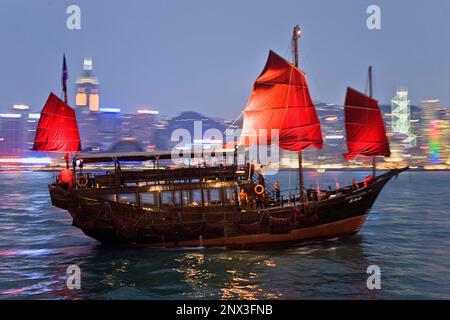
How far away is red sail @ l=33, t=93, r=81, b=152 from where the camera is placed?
24.9 m

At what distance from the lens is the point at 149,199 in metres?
20.7

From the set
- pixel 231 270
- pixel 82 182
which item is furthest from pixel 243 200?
pixel 82 182

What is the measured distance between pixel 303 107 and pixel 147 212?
11511mm

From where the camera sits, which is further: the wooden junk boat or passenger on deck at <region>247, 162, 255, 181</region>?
passenger on deck at <region>247, 162, 255, 181</region>

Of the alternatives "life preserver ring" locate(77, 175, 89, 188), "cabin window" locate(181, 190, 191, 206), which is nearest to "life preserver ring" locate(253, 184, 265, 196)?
"cabin window" locate(181, 190, 191, 206)

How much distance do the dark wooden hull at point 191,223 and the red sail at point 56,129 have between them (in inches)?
236

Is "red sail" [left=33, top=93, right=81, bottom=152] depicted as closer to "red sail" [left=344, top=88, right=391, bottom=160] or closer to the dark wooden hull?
the dark wooden hull

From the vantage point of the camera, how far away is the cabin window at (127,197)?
67.8 ft

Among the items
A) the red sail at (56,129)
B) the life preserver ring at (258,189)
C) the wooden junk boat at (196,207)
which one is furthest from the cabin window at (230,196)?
the red sail at (56,129)

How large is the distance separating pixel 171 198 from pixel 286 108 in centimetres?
936

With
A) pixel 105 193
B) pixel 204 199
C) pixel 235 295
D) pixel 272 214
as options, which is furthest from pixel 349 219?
pixel 105 193

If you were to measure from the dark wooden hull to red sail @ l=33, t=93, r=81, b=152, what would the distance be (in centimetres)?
600

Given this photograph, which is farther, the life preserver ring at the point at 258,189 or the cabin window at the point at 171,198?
the cabin window at the point at 171,198

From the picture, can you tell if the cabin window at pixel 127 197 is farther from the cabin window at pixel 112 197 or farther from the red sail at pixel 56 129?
the red sail at pixel 56 129
